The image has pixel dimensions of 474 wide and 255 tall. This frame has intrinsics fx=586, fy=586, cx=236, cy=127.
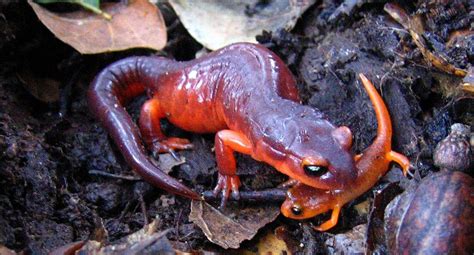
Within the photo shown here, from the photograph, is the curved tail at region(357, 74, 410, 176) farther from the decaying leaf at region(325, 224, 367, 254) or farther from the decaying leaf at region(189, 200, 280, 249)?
the decaying leaf at region(189, 200, 280, 249)

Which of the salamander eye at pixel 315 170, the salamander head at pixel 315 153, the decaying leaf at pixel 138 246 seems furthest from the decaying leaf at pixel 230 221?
the decaying leaf at pixel 138 246

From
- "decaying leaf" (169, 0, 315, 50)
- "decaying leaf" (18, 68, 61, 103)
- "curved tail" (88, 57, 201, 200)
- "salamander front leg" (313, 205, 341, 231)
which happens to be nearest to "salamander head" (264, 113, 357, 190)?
"salamander front leg" (313, 205, 341, 231)

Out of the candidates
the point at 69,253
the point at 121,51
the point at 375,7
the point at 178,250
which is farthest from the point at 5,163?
the point at 375,7

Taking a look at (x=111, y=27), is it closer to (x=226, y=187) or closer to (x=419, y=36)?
(x=226, y=187)

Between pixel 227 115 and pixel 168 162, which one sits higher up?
pixel 227 115

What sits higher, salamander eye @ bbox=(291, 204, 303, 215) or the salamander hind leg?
salamander eye @ bbox=(291, 204, 303, 215)

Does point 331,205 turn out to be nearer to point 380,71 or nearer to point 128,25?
point 380,71

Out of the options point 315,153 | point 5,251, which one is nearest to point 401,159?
point 315,153
